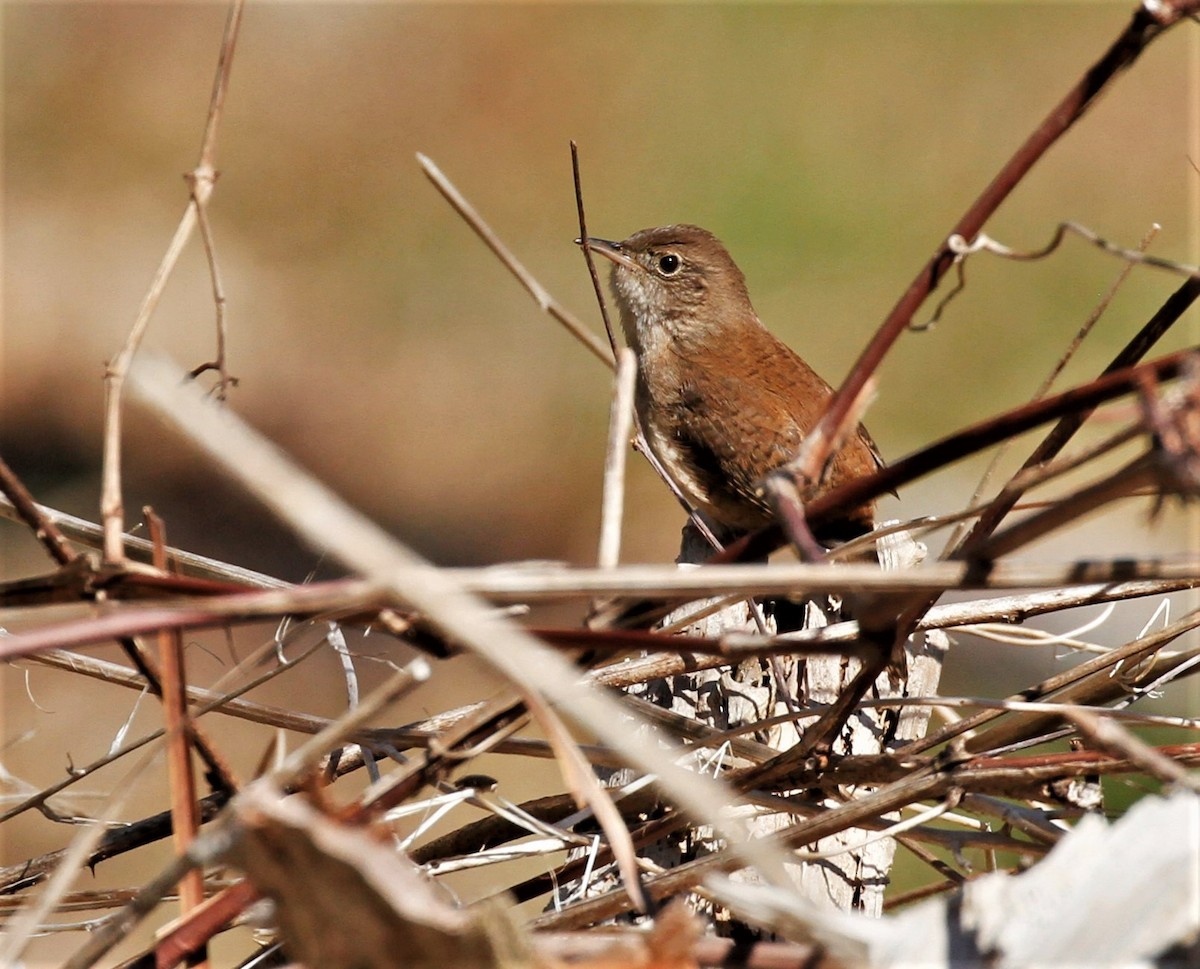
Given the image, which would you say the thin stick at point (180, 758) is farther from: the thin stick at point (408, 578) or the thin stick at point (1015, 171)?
the thin stick at point (1015, 171)

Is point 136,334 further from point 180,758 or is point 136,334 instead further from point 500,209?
point 500,209

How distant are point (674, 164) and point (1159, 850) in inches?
291

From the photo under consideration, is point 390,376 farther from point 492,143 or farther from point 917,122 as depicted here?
point 917,122

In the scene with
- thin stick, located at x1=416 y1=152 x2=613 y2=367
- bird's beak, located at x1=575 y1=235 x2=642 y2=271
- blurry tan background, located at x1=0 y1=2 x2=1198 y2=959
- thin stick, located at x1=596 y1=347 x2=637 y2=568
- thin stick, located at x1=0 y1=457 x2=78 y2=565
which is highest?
blurry tan background, located at x1=0 y1=2 x2=1198 y2=959

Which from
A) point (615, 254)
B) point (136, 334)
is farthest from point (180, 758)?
point (615, 254)

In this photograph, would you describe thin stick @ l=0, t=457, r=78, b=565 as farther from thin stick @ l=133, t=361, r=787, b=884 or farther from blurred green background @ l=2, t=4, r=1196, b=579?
blurred green background @ l=2, t=4, r=1196, b=579

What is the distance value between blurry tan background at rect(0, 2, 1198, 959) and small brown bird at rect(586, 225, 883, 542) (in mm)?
2857

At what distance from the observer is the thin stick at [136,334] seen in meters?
1.14

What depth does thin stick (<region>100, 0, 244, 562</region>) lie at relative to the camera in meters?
1.14

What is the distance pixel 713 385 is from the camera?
323 centimetres

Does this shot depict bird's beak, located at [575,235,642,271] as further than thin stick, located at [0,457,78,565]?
Yes

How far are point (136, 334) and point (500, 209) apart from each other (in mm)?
6902

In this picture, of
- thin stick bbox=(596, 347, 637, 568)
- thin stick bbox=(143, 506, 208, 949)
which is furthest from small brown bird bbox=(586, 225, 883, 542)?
thin stick bbox=(143, 506, 208, 949)

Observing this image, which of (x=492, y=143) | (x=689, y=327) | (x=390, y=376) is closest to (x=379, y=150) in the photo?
(x=492, y=143)
